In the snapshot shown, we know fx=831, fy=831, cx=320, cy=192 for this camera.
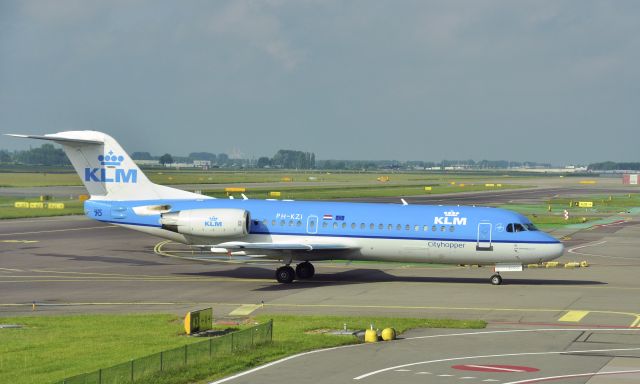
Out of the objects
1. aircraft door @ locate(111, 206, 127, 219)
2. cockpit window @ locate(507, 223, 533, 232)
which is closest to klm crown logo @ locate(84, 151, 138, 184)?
aircraft door @ locate(111, 206, 127, 219)

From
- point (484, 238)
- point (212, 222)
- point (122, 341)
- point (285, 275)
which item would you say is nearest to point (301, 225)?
point (285, 275)

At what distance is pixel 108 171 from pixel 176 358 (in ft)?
81.0

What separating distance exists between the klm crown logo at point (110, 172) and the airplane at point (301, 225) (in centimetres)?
5

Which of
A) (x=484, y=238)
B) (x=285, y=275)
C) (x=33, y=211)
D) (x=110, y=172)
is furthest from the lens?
(x=33, y=211)

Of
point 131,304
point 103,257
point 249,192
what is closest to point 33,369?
point 131,304

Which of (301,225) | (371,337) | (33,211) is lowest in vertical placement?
(33,211)

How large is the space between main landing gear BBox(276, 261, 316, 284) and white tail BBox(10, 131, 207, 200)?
713cm

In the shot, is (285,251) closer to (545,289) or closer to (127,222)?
(127,222)

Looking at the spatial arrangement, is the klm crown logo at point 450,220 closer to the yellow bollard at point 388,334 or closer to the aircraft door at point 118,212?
the yellow bollard at point 388,334

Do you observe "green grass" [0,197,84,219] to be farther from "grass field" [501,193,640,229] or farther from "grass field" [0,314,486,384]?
"grass field" [0,314,486,384]

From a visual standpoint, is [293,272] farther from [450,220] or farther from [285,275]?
[450,220]

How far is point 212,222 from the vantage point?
42.7m

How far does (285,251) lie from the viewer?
41.5 meters

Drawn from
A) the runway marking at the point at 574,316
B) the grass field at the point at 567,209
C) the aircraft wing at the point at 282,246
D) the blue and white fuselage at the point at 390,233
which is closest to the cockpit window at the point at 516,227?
the blue and white fuselage at the point at 390,233
